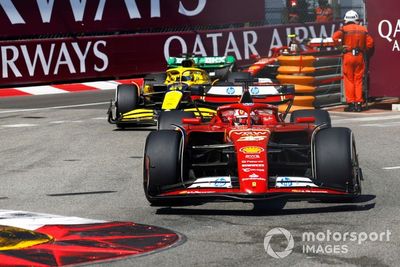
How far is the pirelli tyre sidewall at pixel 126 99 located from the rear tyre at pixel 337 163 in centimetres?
809

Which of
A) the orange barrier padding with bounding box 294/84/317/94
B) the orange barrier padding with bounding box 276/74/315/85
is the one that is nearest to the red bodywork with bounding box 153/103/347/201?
the orange barrier padding with bounding box 294/84/317/94

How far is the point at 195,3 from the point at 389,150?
13.1 metres

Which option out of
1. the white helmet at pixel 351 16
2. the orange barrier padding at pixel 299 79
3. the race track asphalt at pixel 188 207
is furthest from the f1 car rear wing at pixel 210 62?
the race track asphalt at pixel 188 207

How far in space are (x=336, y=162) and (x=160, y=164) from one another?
154cm

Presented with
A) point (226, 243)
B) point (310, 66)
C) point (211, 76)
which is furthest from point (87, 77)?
point (226, 243)

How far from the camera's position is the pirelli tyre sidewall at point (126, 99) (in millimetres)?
17750

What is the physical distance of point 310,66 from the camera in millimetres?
20625

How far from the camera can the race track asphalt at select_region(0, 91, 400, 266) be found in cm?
766

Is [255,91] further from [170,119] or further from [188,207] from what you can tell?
[188,207]

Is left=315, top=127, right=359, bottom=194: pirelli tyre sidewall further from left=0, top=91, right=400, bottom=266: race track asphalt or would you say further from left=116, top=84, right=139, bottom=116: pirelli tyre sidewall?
left=116, top=84, right=139, bottom=116: pirelli tyre sidewall

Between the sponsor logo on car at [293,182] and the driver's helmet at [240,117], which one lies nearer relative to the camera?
the sponsor logo on car at [293,182]

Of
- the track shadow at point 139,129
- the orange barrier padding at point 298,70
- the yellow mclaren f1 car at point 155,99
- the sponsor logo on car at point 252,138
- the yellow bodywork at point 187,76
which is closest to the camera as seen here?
the sponsor logo on car at point 252,138

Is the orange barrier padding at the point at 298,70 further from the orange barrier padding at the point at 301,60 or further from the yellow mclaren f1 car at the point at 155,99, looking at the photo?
the yellow mclaren f1 car at the point at 155,99

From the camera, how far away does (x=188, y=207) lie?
9.93 metres
